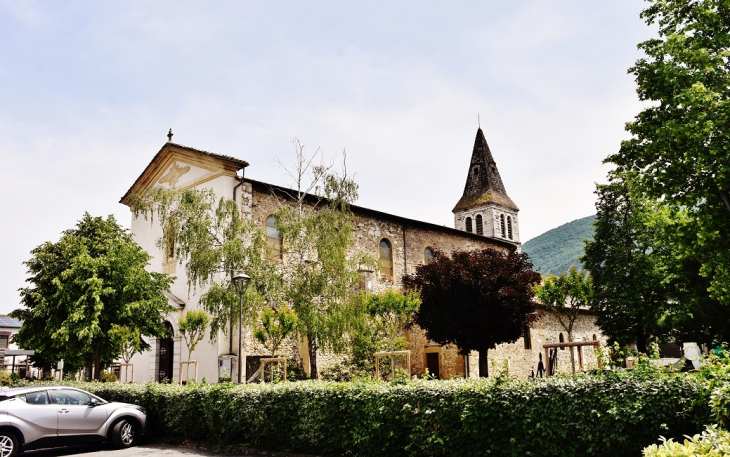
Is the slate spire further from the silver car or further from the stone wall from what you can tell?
the silver car

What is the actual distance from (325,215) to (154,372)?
10717 mm

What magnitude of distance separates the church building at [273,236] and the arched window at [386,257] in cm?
5

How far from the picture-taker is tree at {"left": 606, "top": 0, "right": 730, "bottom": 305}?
13719 millimetres

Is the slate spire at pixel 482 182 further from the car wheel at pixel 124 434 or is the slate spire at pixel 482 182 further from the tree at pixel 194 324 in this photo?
the car wheel at pixel 124 434

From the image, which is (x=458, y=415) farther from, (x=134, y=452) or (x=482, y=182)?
(x=482, y=182)

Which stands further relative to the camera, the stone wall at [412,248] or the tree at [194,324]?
the stone wall at [412,248]

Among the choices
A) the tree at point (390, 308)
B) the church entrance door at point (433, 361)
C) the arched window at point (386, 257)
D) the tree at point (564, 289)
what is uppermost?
the arched window at point (386, 257)

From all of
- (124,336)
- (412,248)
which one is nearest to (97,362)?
(124,336)

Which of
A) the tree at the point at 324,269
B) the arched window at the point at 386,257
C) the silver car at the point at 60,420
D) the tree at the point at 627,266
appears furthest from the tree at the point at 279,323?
the tree at the point at 627,266

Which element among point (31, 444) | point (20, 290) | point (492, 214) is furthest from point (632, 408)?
point (492, 214)

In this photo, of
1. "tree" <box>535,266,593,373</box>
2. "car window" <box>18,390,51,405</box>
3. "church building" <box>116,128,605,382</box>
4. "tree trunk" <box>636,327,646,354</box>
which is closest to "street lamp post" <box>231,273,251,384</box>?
"church building" <box>116,128,605,382</box>

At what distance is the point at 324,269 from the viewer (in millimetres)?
16906

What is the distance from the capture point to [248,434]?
35.6ft

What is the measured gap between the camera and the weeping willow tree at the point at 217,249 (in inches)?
620
